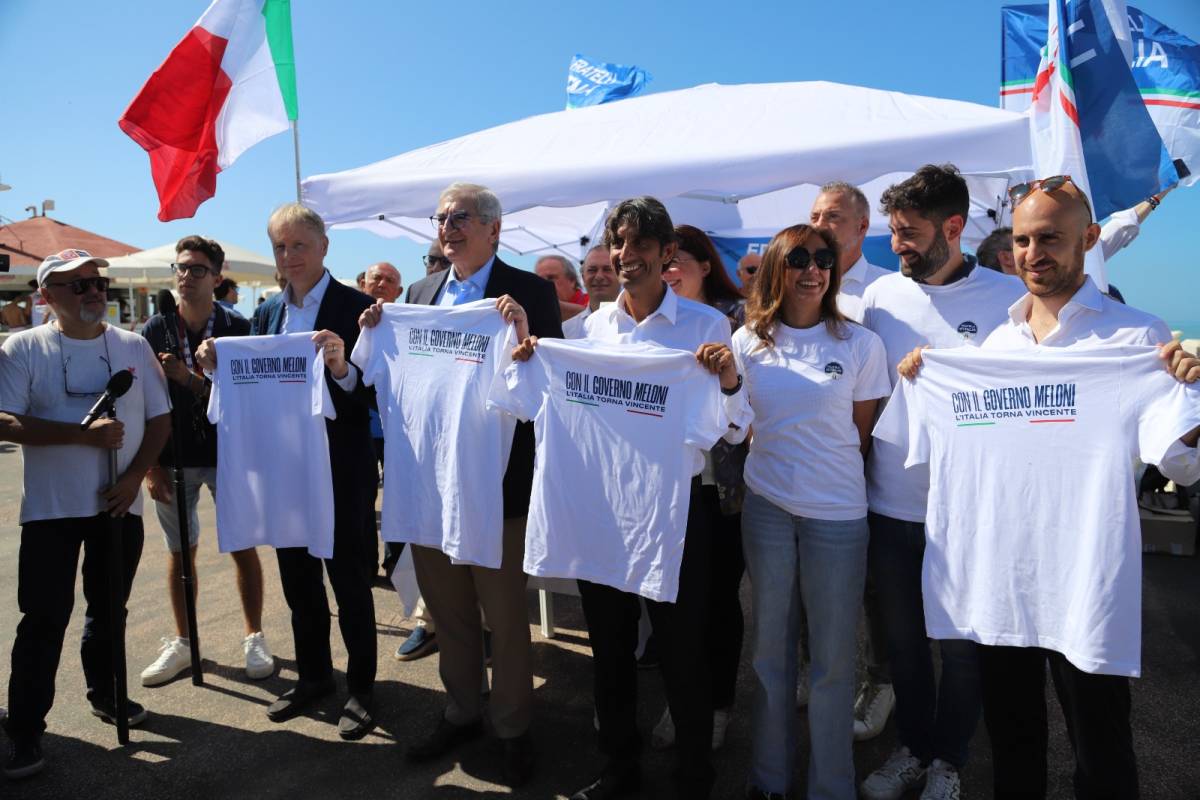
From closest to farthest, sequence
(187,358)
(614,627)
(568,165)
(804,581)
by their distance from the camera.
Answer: (804,581) → (614,627) → (187,358) → (568,165)

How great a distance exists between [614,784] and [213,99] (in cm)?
524

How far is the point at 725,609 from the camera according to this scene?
3246mm

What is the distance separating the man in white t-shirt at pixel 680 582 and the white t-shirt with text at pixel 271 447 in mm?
1182

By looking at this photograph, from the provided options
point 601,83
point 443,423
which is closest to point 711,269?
point 443,423

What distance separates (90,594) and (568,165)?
3604 mm

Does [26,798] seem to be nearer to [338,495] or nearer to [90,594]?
[90,594]

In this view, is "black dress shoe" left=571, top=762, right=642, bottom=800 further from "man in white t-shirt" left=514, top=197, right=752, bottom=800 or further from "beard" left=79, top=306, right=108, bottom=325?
"beard" left=79, top=306, right=108, bottom=325

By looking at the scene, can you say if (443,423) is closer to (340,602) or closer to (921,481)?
(340,602)

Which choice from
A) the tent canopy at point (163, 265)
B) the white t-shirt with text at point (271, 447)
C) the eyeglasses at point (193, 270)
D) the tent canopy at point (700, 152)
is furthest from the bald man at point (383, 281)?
the tent canopy at point (163, 265)

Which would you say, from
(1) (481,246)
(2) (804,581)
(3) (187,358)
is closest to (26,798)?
(3) (187,358)

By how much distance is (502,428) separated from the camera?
3025 millimetres

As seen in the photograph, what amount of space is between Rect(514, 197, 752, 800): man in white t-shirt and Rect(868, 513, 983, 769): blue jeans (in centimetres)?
66

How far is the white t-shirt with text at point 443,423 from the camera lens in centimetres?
299

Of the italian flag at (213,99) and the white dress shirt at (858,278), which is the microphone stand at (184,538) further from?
the white dress shirt at (858,278)
